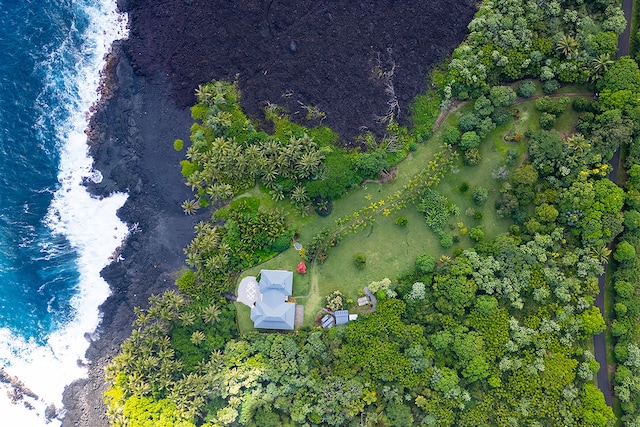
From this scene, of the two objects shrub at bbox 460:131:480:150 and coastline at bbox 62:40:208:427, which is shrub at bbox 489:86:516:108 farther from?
coastline at bbox 62:40:208:427

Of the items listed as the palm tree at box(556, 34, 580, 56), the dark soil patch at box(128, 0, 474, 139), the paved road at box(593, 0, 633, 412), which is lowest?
the paved road at box(593, 0, 633, 412)

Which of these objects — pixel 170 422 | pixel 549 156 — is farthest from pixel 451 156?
pixel 170 422

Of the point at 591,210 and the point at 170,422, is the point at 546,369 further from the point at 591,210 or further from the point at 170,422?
the point at 170,422

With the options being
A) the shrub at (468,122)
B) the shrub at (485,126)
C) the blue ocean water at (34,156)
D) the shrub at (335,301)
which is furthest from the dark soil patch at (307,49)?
the shrub at (335,301)

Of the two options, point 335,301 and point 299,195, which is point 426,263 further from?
point 299,195

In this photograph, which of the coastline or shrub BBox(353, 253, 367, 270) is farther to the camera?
the coastline

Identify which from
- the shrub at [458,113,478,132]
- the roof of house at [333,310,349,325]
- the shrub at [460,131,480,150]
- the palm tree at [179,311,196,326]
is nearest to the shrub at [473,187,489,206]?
the shrub at [460,131,480,150]

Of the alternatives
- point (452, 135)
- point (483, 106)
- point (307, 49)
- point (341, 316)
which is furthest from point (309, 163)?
point (483, 106)
